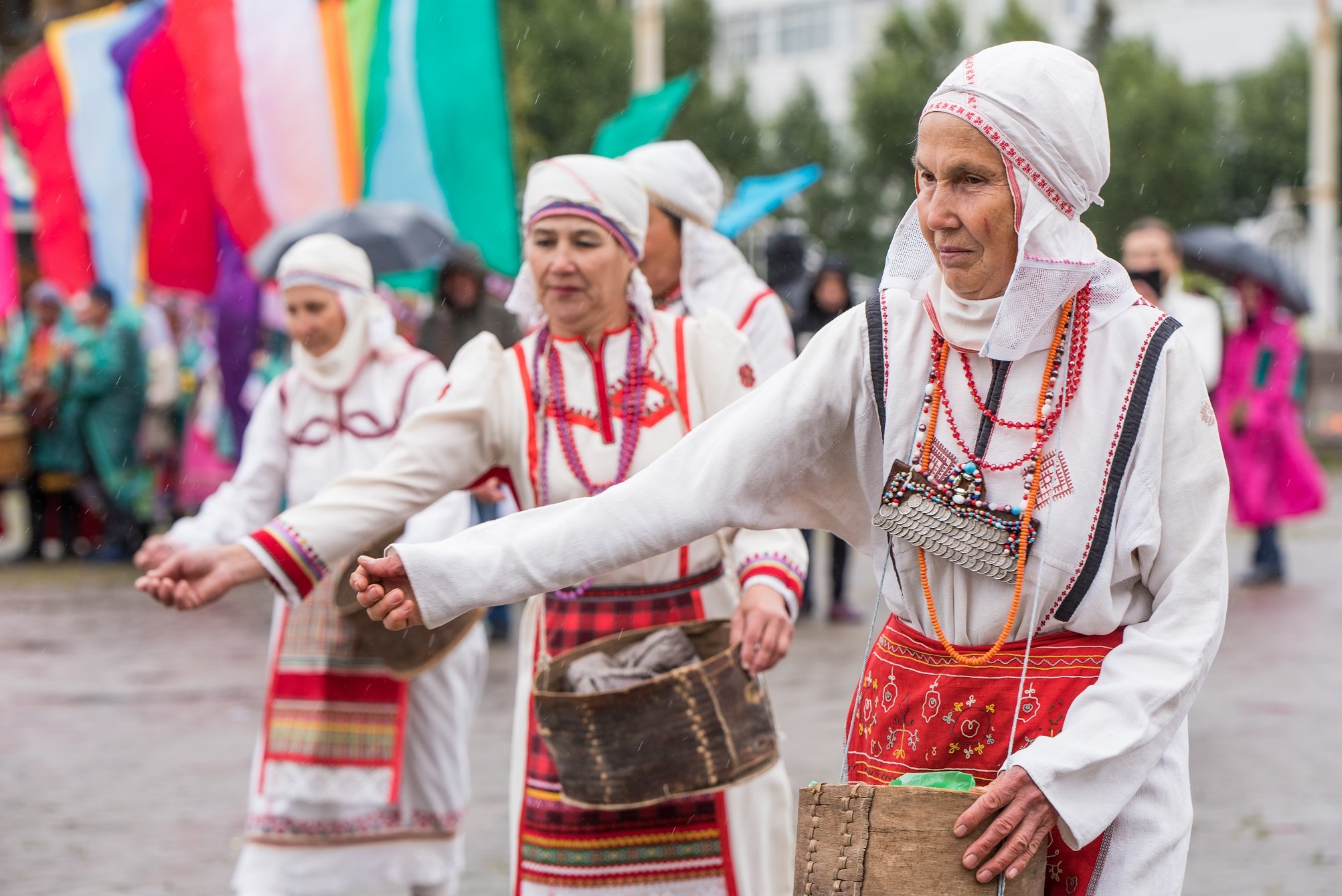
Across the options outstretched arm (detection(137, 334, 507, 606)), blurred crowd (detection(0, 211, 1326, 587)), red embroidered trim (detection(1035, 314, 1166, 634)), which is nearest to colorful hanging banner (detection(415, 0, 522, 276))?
blurred crowd (detection(0, 211, 1326, 587))

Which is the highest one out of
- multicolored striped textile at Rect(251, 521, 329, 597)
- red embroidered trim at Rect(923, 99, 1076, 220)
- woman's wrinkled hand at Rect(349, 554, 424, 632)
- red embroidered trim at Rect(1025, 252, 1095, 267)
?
red embroidered trim at Rect(923, 99, 1076, 220)

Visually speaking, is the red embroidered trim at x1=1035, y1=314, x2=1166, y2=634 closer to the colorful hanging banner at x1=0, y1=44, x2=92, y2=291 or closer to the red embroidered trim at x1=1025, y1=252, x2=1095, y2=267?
the red embroidered trim at x1=1025, y1=252, x2=1095, y2=267

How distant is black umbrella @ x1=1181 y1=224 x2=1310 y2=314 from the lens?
38.0 ft

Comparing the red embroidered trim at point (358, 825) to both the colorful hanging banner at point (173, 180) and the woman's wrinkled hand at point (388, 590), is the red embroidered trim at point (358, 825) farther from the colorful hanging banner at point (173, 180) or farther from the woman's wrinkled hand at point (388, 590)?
the colorful hanging banner at point (173, 180)

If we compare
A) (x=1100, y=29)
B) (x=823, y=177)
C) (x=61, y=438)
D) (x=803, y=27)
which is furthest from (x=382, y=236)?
(x=803, y=27)

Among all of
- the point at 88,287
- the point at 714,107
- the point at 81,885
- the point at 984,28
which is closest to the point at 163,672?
the point at 81,885

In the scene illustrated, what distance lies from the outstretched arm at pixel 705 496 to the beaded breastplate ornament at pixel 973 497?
0.40ft

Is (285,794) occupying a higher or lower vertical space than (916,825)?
lower

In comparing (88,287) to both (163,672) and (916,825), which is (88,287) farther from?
(916,825)

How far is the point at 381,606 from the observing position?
257 cm

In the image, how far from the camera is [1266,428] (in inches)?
463

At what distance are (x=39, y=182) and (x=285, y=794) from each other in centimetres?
1206

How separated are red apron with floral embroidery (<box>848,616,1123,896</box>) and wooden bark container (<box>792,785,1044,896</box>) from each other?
16 centimetres

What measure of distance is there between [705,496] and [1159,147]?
125ft
